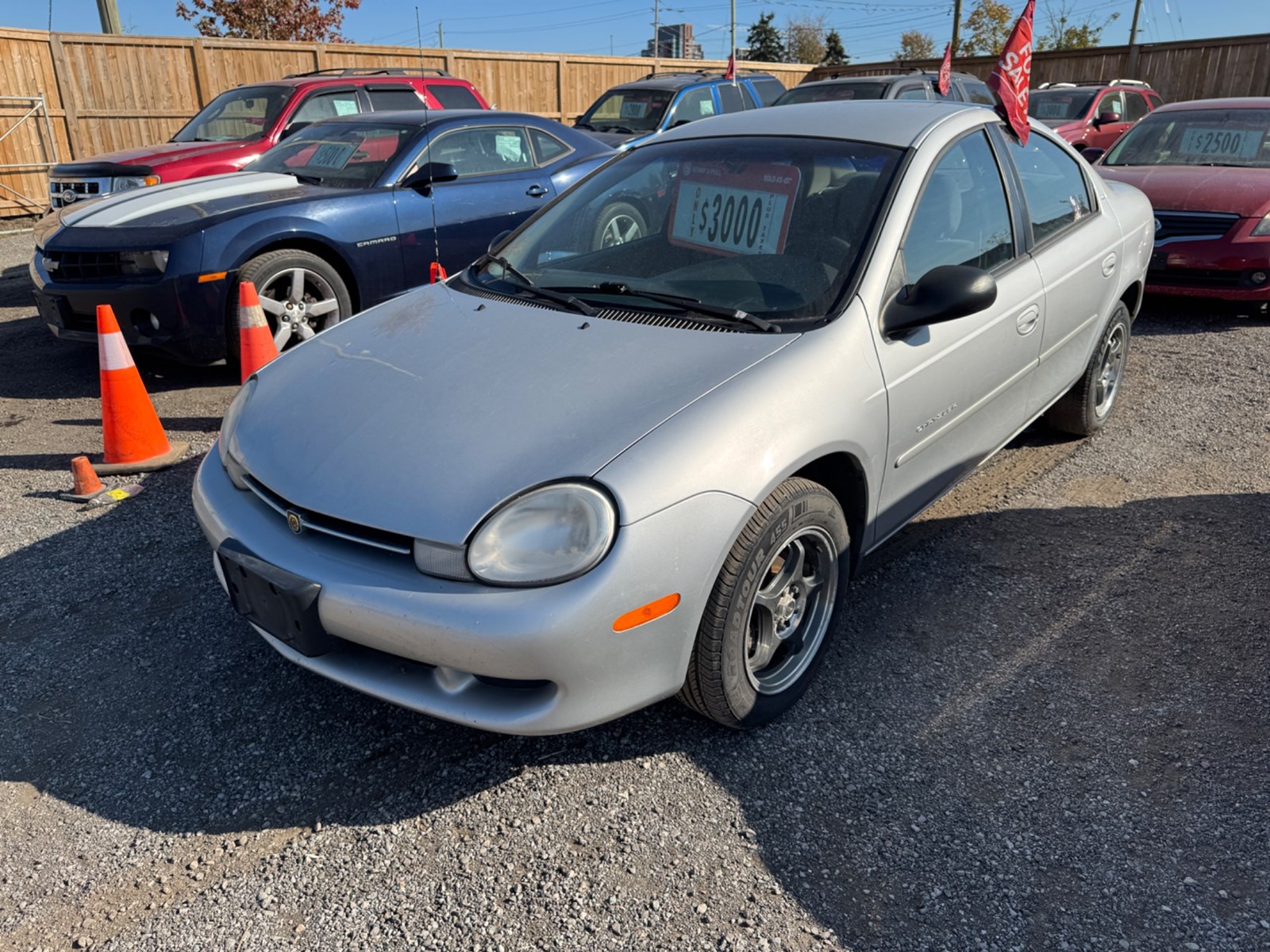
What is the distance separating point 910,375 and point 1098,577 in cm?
130

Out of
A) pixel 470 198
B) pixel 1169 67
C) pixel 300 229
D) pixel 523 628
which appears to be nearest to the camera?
pixel 523 628

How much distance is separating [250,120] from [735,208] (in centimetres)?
729

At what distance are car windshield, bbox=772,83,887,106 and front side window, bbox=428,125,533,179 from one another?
12.9 feet

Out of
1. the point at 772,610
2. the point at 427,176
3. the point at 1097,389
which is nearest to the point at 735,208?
the point at 772,610

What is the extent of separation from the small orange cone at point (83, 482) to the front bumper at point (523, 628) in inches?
93.8

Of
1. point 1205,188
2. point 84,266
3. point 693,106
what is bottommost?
point 84,266

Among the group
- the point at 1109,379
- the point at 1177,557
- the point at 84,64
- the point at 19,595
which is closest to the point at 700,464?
the point at 1177,557

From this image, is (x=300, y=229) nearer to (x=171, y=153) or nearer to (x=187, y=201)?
(x=187, y=201)

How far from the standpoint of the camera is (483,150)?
275 inches

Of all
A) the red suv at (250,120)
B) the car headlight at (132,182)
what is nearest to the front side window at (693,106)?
the red suv at (250,120)

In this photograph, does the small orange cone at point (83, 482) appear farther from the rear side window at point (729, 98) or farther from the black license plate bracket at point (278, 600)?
the rear side window at point (729, 98)

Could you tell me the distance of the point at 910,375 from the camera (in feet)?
9.75

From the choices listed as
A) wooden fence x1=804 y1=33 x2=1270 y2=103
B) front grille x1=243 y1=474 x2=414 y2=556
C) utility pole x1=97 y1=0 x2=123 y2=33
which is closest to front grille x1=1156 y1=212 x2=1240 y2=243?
front grille x1=243 y1=474 x2=414 y2=556

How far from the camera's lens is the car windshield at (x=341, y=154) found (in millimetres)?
6453
